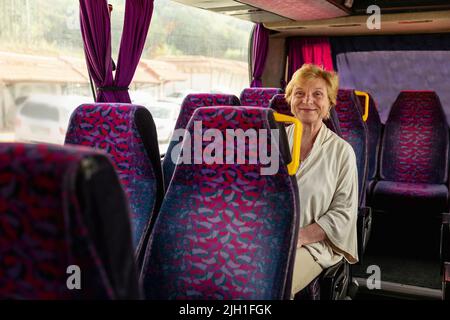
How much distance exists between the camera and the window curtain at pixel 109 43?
329 cm

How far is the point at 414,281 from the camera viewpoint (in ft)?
12.5

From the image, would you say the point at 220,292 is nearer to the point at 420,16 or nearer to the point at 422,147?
the point at 422,147

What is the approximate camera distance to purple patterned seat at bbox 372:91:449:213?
4191 millimetres

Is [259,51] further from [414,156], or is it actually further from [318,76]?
[318,76]

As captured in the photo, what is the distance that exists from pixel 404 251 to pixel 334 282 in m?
2.67

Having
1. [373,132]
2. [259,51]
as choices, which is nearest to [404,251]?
[373,132]

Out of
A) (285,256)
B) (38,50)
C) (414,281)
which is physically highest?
(38,50)

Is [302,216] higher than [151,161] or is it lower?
lower

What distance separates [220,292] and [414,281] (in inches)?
104

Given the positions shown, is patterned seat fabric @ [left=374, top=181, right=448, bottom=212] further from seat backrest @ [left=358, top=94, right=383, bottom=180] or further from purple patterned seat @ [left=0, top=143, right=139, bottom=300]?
purple patterned seat @ [left=0, top=143, right=139, bottom=300]

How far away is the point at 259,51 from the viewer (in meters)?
6.77

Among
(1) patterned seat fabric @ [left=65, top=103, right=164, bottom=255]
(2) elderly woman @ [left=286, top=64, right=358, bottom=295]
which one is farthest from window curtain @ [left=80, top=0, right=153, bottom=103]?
(2) elderly woman @ [left=286, top=64, right=358, bottom=295]

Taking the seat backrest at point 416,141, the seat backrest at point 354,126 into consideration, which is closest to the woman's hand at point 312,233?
the seat backrest at point 354,126

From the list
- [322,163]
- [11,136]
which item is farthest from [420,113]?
[11,136]
